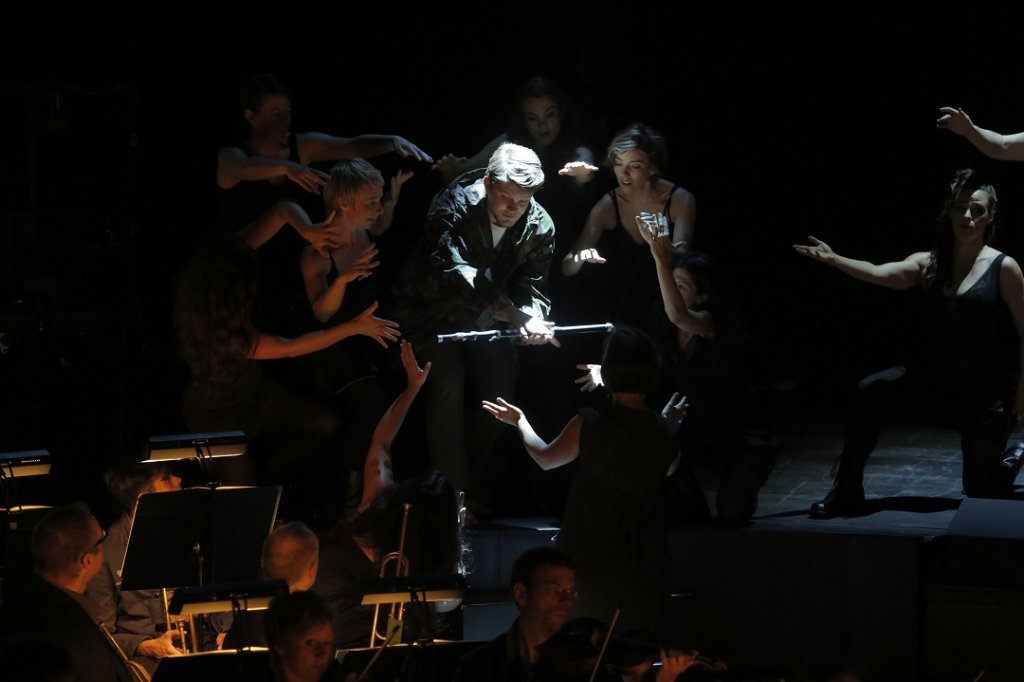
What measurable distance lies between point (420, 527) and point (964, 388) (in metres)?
2.49

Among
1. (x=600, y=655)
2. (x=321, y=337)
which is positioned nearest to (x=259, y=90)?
(x=321, y=337)

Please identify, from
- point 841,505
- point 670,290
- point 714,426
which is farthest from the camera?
point 714,426

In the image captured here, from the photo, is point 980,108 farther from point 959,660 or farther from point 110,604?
point 110,604

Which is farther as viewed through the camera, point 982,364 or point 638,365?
point 982,364

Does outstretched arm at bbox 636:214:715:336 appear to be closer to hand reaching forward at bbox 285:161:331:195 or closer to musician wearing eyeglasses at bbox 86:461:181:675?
hand reaching forward at bbox 285:161:331:195

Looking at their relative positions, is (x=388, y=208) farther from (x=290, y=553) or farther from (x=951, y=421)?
(x=951, y=421)

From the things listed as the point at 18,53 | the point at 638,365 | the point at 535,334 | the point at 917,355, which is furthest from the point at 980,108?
the point at 18,53

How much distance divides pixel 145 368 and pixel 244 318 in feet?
4.81

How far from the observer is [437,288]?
6109 millimetres

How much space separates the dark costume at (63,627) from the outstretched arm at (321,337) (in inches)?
60.6

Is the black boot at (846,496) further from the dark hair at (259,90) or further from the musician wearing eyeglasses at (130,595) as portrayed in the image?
the dark hair at (259,90)

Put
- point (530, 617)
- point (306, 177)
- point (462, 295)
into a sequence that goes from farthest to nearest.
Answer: point (462, 295), point (306, 177), point (530, 617)

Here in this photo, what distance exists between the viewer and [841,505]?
6.16m

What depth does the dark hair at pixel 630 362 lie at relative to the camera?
15.6 ft
